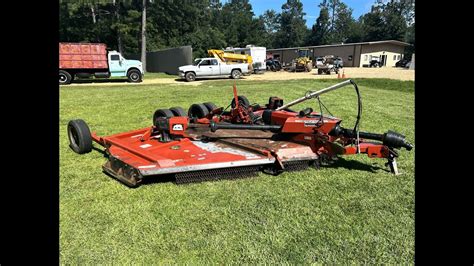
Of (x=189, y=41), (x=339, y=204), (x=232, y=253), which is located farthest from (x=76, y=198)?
(x=189, y=41)

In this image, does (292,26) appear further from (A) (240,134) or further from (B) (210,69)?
(A) (240,134)

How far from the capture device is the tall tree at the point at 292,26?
10509cm

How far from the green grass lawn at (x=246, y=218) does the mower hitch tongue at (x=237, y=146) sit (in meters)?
0.16

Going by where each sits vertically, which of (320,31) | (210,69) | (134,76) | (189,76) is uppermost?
(320,31)

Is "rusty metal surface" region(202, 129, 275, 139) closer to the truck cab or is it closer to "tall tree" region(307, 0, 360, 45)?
the truck cab

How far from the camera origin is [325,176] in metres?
4.49

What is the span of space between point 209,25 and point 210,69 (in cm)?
4532

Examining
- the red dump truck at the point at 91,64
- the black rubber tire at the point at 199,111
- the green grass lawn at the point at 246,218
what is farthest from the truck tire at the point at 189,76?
the green grass lawn at the point at 246,218

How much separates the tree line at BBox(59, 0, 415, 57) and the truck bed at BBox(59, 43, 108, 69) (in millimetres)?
1436

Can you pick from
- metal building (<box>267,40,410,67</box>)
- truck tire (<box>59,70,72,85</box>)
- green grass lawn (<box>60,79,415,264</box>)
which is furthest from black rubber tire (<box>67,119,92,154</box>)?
metal building (<box>267,40,410,67</box>)

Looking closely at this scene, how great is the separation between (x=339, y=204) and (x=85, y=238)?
2445 millimetres

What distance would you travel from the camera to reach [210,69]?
25500mm

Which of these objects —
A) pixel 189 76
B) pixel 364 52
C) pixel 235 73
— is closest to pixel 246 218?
pixel 189 76

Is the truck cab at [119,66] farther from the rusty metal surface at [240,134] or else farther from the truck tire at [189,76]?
the rusty metal surface at [240,134]
